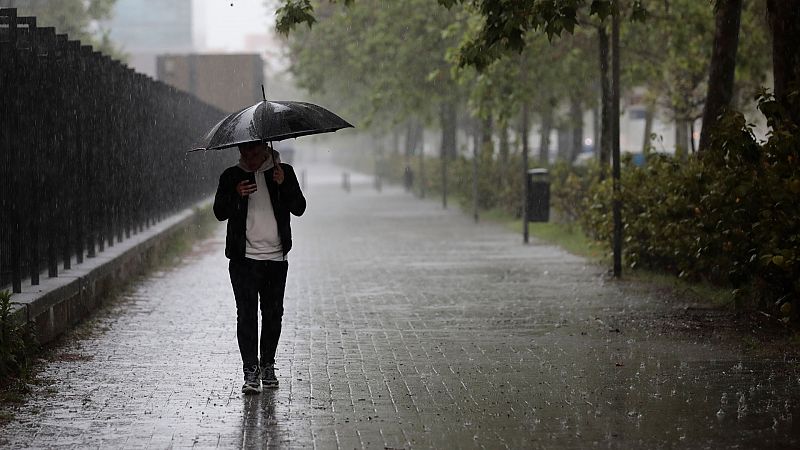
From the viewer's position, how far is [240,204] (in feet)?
27.9

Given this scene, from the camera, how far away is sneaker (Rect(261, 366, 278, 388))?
870cm

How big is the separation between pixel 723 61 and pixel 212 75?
40928mm

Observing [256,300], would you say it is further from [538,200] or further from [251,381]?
[538,200]

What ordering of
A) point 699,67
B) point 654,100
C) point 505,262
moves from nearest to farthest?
point 505,262 → point 699,67 → point 654,100

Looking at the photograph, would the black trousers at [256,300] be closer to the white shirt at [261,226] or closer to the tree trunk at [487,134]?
the white shirt at [261,226]

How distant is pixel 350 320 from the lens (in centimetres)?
1255

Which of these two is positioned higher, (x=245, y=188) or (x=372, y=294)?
(x=245, y=188)

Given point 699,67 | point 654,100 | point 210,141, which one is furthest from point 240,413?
point 654,100

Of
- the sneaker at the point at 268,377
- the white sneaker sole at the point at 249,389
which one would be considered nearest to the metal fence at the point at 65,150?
the sneaker at the point at 268,377

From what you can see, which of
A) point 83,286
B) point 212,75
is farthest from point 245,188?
point 212,75

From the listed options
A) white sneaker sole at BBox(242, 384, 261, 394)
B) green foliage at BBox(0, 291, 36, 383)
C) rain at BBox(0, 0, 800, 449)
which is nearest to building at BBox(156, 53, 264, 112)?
rain at BBox(0, 0, 800, 449)

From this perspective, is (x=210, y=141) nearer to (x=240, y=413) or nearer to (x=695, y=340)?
(x=240, y=413)

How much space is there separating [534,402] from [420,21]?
88.4ft

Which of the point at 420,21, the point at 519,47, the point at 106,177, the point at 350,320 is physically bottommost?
the point at 350,320
